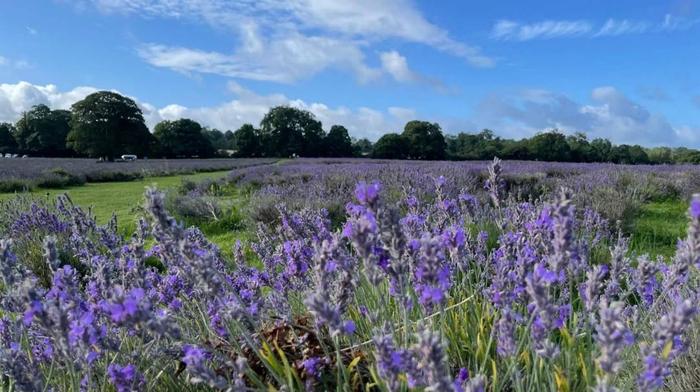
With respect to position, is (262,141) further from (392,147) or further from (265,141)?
(392,147)

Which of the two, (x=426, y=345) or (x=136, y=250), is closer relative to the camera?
(x=426, y=345)

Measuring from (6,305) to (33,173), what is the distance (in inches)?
738

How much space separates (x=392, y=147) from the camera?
4491 cm

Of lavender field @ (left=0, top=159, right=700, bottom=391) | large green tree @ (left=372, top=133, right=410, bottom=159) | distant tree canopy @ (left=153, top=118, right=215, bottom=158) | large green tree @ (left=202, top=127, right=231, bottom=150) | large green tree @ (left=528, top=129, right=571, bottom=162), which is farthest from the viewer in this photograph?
large green tree @ (left=202, top=127, right=231, bottom=150)

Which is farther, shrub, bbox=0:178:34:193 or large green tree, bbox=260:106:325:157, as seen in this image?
large green tree, bbox=260:106:325:157

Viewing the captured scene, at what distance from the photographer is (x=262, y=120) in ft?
173

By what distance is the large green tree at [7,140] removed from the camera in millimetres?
50688

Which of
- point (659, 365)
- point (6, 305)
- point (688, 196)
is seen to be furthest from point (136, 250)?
point (688, 196)

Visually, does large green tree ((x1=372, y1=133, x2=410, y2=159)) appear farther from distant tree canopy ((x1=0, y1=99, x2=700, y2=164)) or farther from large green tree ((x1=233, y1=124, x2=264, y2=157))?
large green tree ((x1=233, y1=124, x2=264, y2=157))

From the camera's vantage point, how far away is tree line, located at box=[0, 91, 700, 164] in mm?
39562

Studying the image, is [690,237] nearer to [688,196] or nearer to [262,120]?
[688,196]

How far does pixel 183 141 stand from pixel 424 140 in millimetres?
23667

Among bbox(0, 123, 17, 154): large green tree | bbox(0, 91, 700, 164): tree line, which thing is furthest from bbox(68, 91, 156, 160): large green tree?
bbox(0, 123, 17, 154): large green tree

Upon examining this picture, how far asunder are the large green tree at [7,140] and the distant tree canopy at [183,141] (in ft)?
48.4
